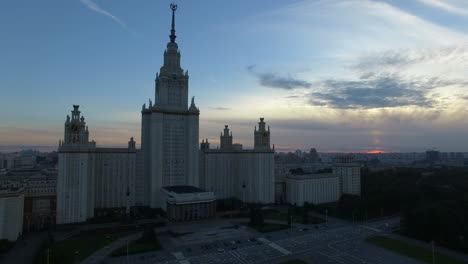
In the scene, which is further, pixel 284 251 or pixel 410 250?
pixel 410 250

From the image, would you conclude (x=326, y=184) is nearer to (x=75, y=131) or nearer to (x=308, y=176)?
(x=308, y=176)

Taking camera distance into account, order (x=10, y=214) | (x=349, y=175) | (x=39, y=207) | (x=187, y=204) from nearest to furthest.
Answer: (x=10, y=214)
(x=39, y=207)
(x=187, y=204)
(x=349, y=175)

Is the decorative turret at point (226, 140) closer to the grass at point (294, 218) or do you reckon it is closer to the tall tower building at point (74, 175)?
the grass at point (294, 218)

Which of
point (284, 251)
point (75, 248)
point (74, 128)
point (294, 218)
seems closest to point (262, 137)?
point (294, 218)

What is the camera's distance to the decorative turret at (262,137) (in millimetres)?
100750

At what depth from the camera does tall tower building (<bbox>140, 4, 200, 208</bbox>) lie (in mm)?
85312

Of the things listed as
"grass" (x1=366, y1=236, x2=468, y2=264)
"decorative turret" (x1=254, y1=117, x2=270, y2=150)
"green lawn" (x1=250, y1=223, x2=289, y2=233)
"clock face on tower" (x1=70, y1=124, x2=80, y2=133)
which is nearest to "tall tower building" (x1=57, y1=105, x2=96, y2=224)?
"clock face on tower" (x1=70, y1=124, x2=80, y2=133)

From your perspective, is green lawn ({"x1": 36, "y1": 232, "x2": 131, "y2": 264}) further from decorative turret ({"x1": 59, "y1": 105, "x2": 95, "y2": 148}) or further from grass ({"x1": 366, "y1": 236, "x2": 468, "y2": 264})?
grass ({"x1": 366, "y1": 236, "x2": 468, "y2": 264})

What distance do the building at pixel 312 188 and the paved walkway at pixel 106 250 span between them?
5856cm

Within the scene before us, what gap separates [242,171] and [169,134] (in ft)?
104

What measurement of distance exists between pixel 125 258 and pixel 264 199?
57.1m

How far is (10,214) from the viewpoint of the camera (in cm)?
6022

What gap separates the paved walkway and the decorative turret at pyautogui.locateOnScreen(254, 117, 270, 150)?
52.2 m

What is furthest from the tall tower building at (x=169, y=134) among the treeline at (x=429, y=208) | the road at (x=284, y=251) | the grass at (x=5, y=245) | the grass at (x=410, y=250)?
the treeline at (x=429, y=208)
